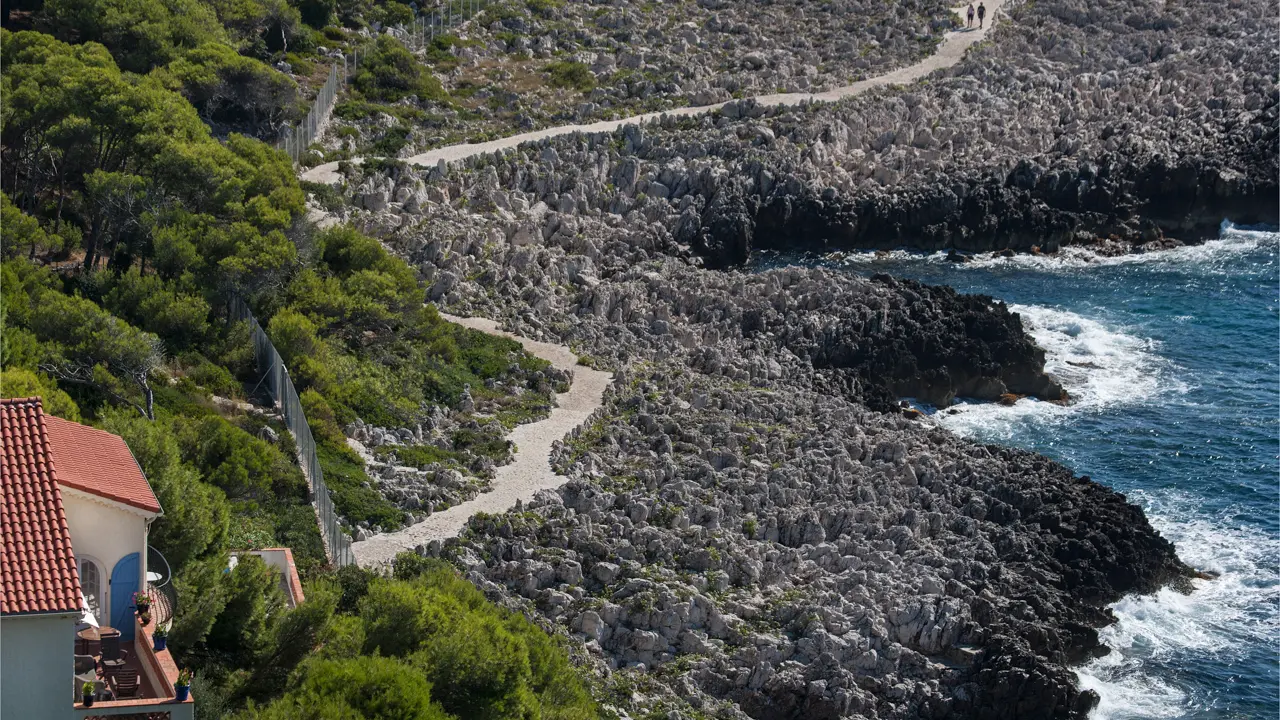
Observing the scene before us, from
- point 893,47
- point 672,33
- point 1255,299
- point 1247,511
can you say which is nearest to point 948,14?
point 893,47

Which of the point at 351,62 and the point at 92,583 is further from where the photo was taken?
the point at 351,62

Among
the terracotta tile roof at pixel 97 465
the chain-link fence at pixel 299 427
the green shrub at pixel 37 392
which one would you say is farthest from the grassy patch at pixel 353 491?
the terracotta tile roof at pixel 97 465

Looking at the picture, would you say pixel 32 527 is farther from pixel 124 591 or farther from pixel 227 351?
pixel 227 351

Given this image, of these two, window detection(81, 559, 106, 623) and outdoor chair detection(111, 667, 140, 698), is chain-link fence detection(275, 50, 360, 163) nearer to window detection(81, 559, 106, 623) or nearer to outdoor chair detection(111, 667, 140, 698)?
window detection(81, 559, 106, 623)

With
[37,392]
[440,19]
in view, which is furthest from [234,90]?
[37,392]

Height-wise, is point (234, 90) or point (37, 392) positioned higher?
point (234, 90)

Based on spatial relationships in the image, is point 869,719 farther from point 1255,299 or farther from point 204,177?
point 1255,299
